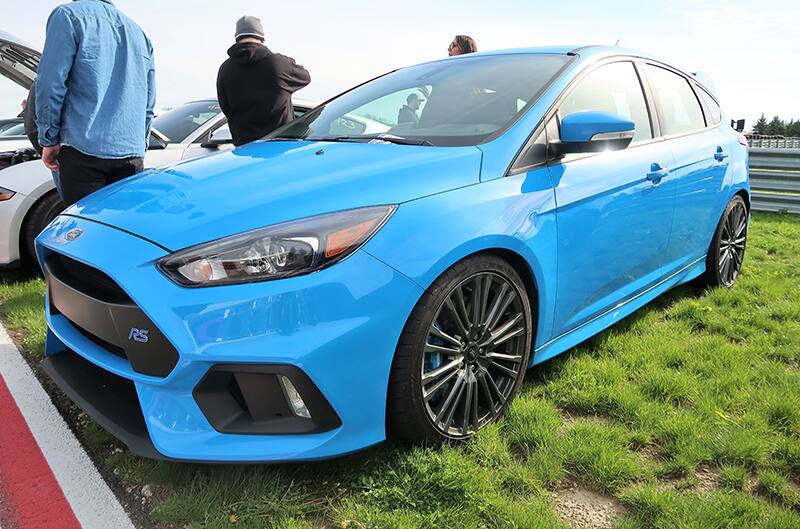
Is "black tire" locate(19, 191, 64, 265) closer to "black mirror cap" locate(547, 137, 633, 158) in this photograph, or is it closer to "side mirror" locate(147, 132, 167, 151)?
"side mirror" locate(147, 132, 167, 151)

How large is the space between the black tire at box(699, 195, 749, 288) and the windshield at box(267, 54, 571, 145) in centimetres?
185

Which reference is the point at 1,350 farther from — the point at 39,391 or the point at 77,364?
the point at 77,364

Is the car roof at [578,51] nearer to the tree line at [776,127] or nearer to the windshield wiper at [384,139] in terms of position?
the windshield wiper at [384,139]

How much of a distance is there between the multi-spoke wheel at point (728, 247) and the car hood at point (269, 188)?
8.12ft

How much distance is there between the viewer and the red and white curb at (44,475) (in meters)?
1.87

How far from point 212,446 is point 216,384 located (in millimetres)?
175

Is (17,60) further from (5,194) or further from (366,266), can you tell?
(366,266)

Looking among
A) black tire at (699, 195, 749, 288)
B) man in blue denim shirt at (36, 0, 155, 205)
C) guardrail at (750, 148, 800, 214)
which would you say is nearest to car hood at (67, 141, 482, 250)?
man in blue denim shirt at (36, 0, 155, 205)

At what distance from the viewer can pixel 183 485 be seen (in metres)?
1.99

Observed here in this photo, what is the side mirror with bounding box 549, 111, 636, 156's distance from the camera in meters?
2.36

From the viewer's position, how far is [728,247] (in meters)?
4.08

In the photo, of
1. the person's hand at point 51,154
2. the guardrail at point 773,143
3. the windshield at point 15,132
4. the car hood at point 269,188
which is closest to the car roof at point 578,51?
the car hood at point 269,188

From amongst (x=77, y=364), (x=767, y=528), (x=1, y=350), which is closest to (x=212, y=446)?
(x=77, y=364)

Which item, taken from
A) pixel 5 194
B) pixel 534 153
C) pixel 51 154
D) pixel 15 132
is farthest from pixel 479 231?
pixel 15 132
